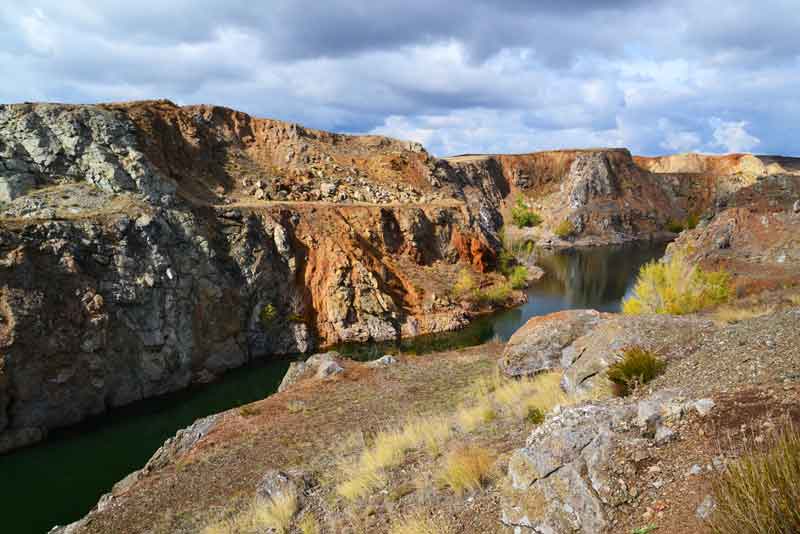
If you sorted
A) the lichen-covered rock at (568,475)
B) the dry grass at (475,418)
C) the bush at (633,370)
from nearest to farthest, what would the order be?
the lichen-covered rock at (568,475) < the bush at (633,370) < the dry grass at (475,418)

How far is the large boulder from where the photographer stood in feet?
43.0

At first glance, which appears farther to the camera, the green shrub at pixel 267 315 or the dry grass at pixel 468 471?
the green shrub at pixel 267 315

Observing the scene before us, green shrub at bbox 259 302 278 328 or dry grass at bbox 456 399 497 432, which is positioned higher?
dry grass at bbox 456 399 497 432

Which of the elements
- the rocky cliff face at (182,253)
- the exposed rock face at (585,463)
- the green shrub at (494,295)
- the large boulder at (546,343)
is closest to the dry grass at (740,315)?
the large boulder at (546,343)

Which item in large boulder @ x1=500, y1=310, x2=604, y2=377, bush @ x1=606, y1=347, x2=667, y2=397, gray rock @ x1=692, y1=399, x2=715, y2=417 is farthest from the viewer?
large boulder @ x1=500, y1=310, x2=604, y2=377

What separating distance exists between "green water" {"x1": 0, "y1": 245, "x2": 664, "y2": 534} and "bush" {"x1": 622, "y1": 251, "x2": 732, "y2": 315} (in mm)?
7949

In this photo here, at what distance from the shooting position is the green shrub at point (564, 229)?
277 feet

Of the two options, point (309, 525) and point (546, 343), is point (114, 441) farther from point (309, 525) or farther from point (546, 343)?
point (546, 343)

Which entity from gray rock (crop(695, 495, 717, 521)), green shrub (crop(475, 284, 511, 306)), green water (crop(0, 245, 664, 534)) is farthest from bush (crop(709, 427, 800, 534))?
green shrub (crop(475, 284, 511, 306))

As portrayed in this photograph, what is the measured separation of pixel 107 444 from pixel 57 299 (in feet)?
24.4

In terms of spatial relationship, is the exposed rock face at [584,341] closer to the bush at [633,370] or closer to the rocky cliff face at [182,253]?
the bush at [633,370]

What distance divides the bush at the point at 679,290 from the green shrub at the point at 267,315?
22521mm

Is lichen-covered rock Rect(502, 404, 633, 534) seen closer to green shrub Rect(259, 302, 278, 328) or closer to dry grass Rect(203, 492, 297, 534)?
dry grass Rect(203, 492, 297, 534)

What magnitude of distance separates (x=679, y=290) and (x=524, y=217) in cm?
6833
